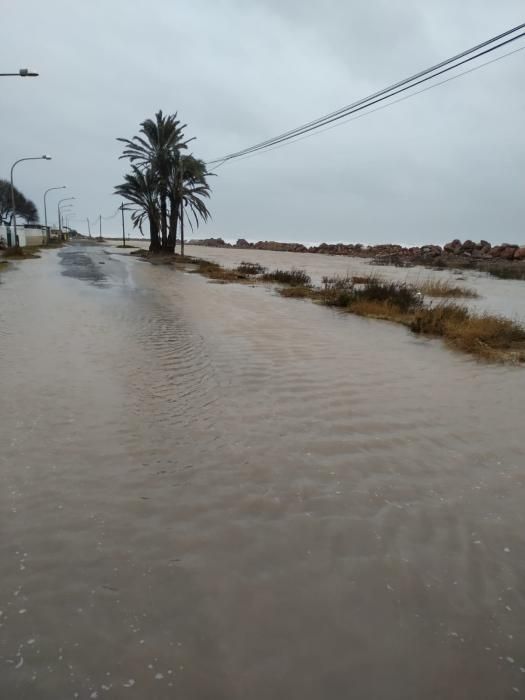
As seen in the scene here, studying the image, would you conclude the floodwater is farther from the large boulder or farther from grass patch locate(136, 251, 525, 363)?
the large boulder

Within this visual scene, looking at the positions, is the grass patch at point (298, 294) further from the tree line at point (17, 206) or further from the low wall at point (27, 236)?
the tree line at point (17, 206)

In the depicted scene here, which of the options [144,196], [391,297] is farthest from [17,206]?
[391,297]

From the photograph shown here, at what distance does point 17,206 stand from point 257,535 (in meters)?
101

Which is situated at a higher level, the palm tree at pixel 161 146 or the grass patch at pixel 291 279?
the palm tree at pixel 161 146

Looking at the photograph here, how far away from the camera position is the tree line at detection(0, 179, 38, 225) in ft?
251

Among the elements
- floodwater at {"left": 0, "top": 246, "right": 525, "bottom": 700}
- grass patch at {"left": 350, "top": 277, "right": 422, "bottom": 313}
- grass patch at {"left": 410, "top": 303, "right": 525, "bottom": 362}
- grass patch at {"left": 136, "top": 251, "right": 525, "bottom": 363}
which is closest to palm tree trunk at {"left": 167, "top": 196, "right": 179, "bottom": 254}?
grass patch at {"left": 136, "top": 251, "right": 525, "bottom": 363}

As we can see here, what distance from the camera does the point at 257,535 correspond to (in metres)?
2.85

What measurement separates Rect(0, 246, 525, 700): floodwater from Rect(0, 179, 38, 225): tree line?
72.3 m

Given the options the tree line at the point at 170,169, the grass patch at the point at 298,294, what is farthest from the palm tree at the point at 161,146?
the grass patch at the point at 298,294

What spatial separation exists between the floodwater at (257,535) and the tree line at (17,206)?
72.3 m

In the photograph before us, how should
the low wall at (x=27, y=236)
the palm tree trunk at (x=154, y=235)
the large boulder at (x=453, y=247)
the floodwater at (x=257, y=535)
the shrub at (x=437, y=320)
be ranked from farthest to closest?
the large boulder at (x=453, y=247) → the low wall at (x=27, y=236) → the palm tree trunk at (x=154, y=235) → the shrub at (x=437, y=320) → the floodwater at (x=257, y=535)

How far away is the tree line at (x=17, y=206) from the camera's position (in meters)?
76.5

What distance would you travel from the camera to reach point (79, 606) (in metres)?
2.24

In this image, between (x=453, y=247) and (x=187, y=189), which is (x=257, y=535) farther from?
(x=453, y=247)
